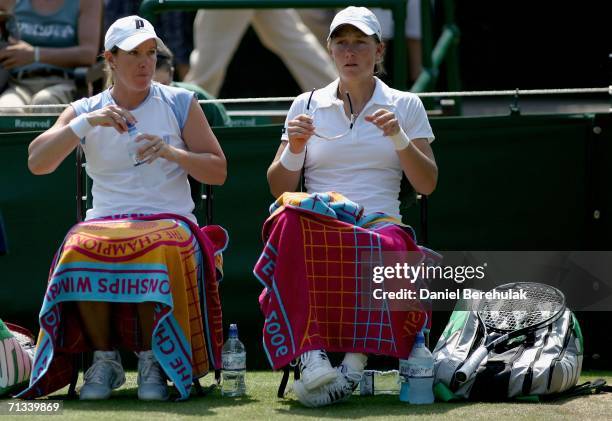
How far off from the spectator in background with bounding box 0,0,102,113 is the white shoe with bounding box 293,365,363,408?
297 centimetres

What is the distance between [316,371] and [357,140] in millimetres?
1052

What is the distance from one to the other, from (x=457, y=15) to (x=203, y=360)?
27.0 feet

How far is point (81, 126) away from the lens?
5.91 m

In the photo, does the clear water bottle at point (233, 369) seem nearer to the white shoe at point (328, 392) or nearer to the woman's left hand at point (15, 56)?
the white shoe at point (328, 392)

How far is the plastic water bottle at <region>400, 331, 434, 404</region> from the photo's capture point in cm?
576

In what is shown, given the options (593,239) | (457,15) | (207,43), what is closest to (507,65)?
(457,15)

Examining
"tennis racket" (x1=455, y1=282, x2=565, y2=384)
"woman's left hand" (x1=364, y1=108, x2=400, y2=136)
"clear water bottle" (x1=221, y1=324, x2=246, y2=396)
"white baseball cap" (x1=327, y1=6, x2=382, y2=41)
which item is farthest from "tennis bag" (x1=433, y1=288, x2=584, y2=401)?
"white baseball cap" (x1=327, y1=6, x2=382, y2=41)

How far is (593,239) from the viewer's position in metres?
6.89

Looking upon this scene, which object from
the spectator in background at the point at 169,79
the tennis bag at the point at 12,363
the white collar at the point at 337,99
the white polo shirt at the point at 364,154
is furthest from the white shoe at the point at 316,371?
the spectator in background at the point at 169,79

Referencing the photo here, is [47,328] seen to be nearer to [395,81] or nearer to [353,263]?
[353,263]

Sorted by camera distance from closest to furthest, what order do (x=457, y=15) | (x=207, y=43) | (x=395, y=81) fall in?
1. (x=395, y=81)
2. (x=207, y=43)
3. (x=457, y=15)

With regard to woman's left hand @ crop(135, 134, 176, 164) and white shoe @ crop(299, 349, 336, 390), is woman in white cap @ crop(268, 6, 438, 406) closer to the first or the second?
woman's left hand @ crop(135, 134, 176, 164)

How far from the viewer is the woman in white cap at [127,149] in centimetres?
589

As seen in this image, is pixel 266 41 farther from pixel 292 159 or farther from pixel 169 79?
pixel 292 159
